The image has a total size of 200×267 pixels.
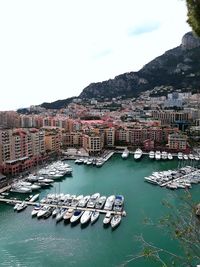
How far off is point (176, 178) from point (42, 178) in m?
6.56

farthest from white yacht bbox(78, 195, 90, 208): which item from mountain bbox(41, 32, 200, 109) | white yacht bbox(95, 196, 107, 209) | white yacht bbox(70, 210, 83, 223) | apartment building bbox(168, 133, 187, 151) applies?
mountain bbox(41, 32, 200, 109)

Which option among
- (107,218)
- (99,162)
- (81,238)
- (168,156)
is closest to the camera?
(81,238)

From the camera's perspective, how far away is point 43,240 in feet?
31.8

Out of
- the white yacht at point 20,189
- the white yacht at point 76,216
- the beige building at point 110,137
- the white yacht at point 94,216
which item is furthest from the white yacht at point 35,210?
the beige building at point 110,137

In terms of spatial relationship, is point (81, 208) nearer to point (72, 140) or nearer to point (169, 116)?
point (72, 140)

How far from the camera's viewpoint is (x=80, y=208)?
467 inches

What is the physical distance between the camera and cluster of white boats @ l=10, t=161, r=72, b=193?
14438mm

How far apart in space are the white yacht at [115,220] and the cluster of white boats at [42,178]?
191 inches

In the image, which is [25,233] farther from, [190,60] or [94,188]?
[190,60]

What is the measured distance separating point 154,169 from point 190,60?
43.6m

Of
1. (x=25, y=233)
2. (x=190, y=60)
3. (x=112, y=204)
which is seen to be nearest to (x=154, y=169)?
(x=112, y=204)

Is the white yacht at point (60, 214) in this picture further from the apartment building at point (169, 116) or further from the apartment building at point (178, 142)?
the apartment building at point (169, 116)

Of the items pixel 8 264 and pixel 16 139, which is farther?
pixel 16 139

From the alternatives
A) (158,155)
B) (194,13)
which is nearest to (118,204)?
(194,13)
